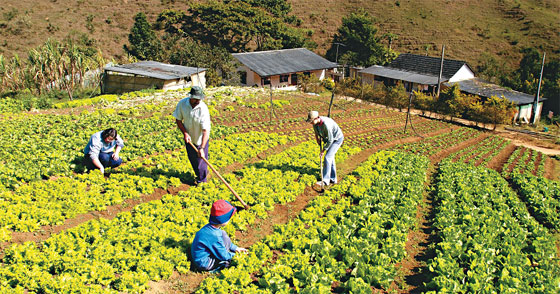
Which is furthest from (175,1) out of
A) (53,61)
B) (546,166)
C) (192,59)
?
(546,166)

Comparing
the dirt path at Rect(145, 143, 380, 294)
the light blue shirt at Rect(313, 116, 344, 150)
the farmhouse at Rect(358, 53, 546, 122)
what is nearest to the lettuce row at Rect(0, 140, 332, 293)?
the dirt path at Rect(145, 143, 380, 294)

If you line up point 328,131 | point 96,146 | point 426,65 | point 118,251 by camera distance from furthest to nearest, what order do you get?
point 426,65
point 328,131
point 96,146
point 118,251

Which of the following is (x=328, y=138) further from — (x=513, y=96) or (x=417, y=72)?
(x=417, y=72)

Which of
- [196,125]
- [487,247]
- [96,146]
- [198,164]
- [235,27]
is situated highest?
[235,27]

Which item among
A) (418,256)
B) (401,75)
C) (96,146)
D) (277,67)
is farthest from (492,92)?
(96,146)

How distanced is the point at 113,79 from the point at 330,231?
26985 millimetres

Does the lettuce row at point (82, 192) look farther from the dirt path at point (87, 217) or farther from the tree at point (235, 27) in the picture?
the tree at point (235, 27)

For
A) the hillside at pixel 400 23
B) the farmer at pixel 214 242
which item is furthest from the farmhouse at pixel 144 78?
the hillside at pixel 400 23

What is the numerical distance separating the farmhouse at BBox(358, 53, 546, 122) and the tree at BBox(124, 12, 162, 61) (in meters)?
24.0

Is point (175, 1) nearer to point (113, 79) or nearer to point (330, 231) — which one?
point (113, 79)

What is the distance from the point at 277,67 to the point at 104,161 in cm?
3022

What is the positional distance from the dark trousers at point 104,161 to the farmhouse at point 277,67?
26749 millimetres

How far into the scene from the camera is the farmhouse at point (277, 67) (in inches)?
1480

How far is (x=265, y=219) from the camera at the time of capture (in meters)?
8.26
